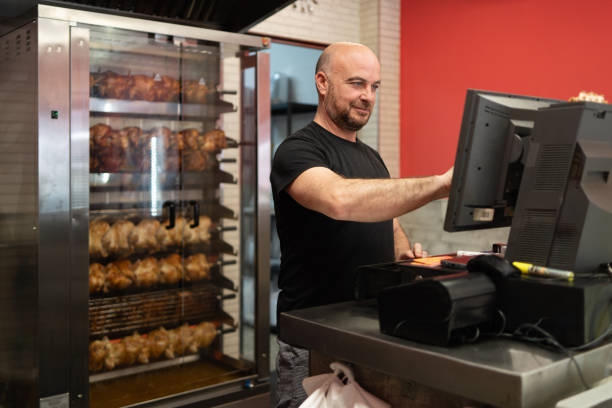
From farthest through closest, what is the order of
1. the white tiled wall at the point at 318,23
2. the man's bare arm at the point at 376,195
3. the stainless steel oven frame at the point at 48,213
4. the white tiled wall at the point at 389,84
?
1. the white tiled wall at the point at 389,84
2. the white tiled wall at the point at 318,23
3. the stainless steel oven frame at the point at 48,213
4. the man's bare arm at the point at 376,195

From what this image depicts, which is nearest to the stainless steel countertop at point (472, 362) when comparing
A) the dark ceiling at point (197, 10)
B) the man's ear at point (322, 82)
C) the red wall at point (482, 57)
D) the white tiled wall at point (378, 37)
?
the man's ear at point (322, 82)

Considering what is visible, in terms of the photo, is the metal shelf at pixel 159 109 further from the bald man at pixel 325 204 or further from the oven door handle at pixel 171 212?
the bald man at pixel 325 204

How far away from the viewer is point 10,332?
299 centimetres

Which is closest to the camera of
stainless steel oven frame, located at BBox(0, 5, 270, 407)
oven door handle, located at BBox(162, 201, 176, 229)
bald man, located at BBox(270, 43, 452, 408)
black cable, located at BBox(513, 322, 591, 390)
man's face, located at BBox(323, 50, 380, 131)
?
black cable, located at BBox(513, 322, 591, 390)

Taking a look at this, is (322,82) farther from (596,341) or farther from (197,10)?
(197,10)

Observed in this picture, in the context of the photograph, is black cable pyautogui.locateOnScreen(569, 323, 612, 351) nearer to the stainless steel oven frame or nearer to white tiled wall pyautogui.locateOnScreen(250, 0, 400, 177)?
the stainless steel oven frame

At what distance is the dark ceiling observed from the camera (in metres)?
3.36

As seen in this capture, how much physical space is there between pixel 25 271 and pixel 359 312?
6.54 ft

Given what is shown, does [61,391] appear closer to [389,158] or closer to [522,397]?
[522,397]

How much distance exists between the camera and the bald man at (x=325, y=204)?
6.39 ft

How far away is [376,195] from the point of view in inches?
66.4

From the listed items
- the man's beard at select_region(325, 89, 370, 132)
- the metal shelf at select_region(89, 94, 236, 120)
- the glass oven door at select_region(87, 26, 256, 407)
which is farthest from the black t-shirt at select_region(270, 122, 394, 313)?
the metal shelf at select_region(89, 94, 236, 120)

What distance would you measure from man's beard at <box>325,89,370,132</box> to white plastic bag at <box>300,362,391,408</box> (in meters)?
1.05

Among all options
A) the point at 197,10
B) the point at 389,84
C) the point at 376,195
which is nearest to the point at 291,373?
the point at 376,195
